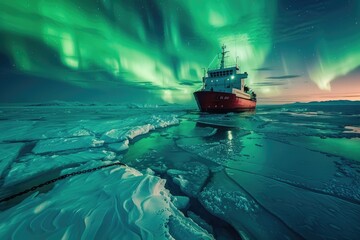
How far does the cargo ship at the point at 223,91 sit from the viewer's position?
2850 centimetres

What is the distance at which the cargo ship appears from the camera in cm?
2850

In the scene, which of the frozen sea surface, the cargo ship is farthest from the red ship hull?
the frozen sea surface

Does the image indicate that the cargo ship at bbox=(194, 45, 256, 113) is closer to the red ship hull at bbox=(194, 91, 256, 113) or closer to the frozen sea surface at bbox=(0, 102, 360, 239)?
the red ship hull at bbox=(194, 91, 256, 113)

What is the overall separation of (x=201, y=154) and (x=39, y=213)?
4869 mm

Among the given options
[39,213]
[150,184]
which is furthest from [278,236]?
[39,213]

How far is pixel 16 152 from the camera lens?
6.02 meters

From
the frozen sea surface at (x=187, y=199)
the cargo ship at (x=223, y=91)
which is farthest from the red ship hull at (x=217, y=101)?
the frozen sea surface at (x=187, y=199)

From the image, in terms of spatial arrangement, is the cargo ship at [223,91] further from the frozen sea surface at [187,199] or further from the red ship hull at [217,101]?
the frozen sea surface at [187,199]

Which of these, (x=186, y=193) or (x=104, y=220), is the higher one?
(x=104, y=220)

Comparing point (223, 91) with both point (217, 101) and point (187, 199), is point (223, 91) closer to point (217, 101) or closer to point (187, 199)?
point (217, 101)

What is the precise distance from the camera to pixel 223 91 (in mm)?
30266

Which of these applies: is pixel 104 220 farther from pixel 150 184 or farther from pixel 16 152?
pixel 16 152

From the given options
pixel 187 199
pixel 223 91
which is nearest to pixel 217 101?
pixel 223 91

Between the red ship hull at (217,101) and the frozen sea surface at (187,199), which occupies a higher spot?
the red ship hull at (217,101)
